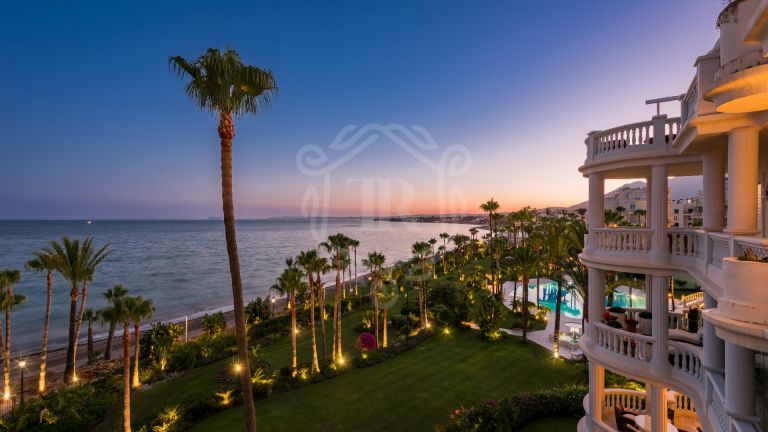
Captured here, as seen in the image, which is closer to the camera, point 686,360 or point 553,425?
point 686,360

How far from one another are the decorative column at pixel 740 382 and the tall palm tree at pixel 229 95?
33.2 ft

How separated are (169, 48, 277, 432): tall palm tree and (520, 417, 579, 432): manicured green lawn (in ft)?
37.0

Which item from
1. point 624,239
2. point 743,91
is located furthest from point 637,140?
point 743,91

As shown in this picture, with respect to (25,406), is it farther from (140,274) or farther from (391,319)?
(140,274)

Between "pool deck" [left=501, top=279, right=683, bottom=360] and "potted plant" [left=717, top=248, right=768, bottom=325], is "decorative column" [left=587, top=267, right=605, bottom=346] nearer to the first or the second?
"potted plant" [left=717, top=248, right=768, bottom=325]

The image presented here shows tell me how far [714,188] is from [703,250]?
1.65 meters

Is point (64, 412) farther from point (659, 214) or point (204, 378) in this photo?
point (659, 214)

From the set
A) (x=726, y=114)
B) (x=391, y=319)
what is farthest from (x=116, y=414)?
(x=726, y=114)

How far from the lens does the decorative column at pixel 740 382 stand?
5.54m

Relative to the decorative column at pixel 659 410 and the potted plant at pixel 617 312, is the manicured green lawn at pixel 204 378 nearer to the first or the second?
the potted plant at pixel 617 312

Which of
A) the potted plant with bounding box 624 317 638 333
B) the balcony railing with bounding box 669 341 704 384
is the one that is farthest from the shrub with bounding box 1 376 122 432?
the balcony railing with bounding box 669 341 704 384

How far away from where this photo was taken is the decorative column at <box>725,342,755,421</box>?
18.2ft

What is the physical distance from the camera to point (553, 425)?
15406 mm

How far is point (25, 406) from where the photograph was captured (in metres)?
18.7
